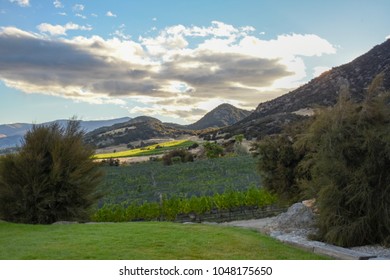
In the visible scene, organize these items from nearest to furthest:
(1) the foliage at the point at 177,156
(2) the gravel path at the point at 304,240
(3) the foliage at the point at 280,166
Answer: (2) the gravel path at the point at 304,240
(3) the foliage at the point at 280,166
(1) the foliage at the point at 177,156

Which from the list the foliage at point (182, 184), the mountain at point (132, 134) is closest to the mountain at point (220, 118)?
the mountain at point (132, 134)

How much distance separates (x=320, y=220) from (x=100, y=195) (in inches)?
339

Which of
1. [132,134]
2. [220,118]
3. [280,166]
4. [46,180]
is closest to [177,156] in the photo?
[280,166]

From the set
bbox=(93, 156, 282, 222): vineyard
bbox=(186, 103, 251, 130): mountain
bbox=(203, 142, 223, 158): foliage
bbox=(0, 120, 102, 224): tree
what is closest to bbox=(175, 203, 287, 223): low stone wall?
bbox=(93, 156, 282, 222): vineyard

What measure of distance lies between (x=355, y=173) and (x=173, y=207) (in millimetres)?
10606

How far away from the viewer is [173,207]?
19.1 meters

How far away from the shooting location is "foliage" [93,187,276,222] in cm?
1848

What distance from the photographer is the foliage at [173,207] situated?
18.5 meters

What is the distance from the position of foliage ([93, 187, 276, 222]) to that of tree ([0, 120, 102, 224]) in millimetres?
2691

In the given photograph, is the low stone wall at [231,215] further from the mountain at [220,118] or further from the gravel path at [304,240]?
the mountain at [220,118]

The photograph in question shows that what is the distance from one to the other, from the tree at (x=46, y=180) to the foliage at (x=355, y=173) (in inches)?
323

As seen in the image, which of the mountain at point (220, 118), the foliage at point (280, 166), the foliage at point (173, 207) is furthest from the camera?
the mountain at point (220, 118)

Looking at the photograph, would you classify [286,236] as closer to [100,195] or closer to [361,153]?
[361,153]
